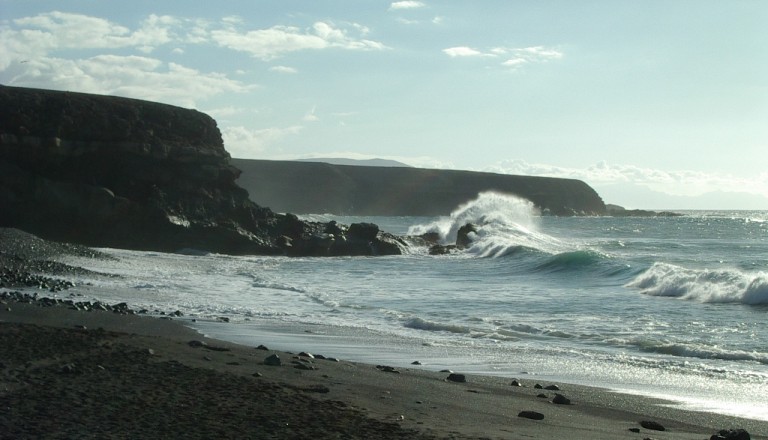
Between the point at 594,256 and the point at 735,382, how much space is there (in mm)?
17545

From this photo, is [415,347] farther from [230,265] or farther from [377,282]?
[230,265]

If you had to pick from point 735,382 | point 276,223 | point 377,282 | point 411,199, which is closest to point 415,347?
point 735,382

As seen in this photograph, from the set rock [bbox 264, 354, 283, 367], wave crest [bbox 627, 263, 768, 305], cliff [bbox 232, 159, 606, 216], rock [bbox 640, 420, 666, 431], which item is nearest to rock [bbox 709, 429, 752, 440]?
rock [bbox 640, 420, 666, 431]

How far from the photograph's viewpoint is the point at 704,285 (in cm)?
1864

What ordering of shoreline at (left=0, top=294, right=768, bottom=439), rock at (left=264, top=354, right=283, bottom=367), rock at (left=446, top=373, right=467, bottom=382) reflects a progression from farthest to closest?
1. rock at (left=446, top=373, right=467, bottom=382)
2. rock at (left=264, top=354, right=283, bottom=367)
3. shoreline at (left=0, top=294, right=768, bottom=439)

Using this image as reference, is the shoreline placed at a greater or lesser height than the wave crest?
lesser

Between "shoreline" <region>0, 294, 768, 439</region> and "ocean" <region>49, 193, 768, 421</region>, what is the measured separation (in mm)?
669

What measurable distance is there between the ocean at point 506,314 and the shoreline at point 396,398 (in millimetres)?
669

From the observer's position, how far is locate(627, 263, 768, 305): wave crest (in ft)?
55.4

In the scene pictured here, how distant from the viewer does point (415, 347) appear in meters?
11.3

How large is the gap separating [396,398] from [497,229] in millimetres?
38211

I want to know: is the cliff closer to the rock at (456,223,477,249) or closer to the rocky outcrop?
the rock at (456,223,477,249)

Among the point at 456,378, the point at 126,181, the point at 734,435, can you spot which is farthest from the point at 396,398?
the point at 126,181

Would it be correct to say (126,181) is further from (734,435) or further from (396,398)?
(734,435)
